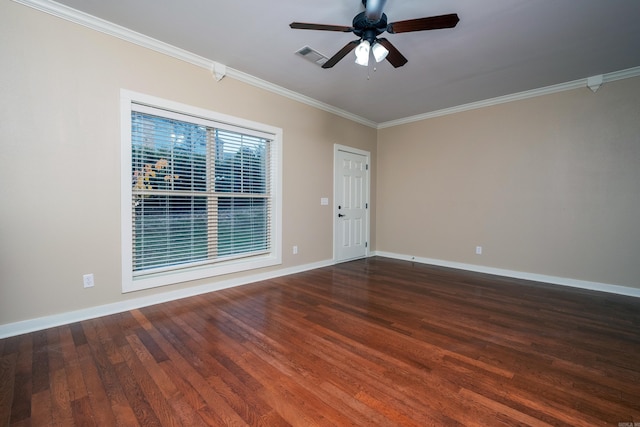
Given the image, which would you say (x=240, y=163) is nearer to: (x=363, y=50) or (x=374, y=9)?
(x=363, y=50)

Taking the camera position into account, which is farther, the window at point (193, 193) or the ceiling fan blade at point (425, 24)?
the window at point (193, 193)

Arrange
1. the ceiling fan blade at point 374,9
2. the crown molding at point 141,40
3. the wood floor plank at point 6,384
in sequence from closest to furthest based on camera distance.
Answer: the wood floor plank at point 6,384 → the ceiling fan blade at point 374,9 → the crown molding at point 141,40

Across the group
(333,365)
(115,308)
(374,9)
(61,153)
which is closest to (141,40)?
(61,153)

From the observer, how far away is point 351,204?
5.27m

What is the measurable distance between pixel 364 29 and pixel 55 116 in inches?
109

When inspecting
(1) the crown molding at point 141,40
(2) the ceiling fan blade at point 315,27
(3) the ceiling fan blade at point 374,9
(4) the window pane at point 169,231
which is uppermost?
(1) the crown molding at point 141,40

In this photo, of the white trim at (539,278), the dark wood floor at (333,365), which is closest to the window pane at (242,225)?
the dark wood floor at (333,365)

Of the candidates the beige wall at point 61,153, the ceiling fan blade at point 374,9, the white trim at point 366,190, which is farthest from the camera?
the white trim at point 366,190

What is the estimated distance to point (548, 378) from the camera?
1741mm

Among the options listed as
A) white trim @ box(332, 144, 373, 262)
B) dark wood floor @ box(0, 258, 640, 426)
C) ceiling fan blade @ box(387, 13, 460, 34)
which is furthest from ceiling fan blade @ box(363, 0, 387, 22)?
white trim @ box(332, 144, 373, 262)

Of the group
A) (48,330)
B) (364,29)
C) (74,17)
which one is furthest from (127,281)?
(364,29)

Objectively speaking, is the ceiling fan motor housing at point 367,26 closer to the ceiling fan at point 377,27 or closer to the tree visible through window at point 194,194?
the ceiling fan at point 377,27

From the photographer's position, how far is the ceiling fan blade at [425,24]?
74.1 inches

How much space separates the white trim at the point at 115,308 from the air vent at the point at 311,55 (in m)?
2.86
